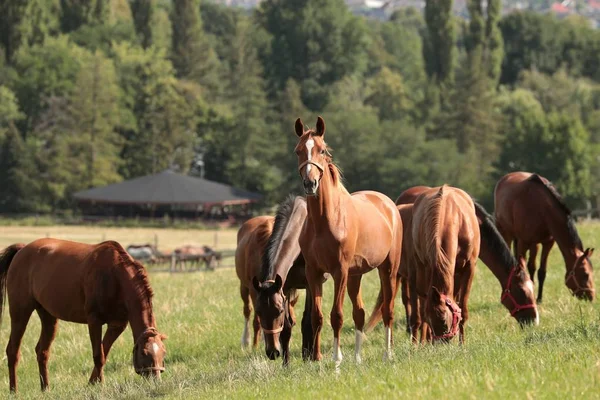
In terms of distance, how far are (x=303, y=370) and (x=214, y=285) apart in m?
13.5

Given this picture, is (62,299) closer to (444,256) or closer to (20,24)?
(444,256)

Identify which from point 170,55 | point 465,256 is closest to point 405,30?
point 170,55

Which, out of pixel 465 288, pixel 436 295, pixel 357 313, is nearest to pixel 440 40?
pixel 465 288

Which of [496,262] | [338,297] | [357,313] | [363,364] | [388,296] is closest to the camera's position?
[363,364]

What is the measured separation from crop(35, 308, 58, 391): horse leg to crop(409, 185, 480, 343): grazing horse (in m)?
4.33

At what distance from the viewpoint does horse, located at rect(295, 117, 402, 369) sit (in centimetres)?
1109

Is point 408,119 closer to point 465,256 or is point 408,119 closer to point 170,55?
point 170,55

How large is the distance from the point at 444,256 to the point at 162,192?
6513 centimetres

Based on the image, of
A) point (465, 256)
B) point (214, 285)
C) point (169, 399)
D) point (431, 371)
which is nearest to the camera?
point (431, 371)

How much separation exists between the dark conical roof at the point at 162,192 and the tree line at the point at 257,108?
21.2ft

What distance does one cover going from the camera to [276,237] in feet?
40.1

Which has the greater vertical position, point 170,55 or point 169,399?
point 170,55

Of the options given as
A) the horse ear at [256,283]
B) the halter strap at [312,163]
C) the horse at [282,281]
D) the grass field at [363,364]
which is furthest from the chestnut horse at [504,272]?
the halter strap at [312,163]

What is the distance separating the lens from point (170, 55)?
109m
